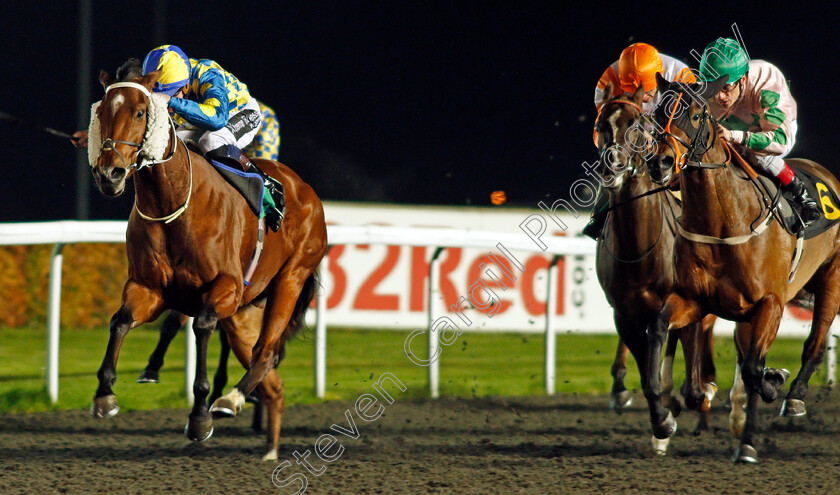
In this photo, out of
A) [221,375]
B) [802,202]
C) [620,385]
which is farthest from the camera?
[620,385]

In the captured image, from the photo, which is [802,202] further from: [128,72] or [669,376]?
[128,72]

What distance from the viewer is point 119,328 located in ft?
11.7

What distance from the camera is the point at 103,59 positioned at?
457 inches

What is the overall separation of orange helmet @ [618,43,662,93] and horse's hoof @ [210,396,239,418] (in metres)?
2.17

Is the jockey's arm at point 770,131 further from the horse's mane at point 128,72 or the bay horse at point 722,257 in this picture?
the horse's mane at point 128,72

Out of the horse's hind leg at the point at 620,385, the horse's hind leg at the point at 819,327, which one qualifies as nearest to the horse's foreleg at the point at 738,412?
the horse's hind leg at the point at 819,327

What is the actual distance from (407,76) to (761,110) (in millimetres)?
7852

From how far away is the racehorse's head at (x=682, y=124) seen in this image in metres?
3.88

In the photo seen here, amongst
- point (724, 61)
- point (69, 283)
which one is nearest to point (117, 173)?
point (724, 61)

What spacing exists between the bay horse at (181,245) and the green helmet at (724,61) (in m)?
2.03

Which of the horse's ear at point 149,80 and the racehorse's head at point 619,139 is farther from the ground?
the horse's ear at point 149,80

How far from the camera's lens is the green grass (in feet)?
20.5

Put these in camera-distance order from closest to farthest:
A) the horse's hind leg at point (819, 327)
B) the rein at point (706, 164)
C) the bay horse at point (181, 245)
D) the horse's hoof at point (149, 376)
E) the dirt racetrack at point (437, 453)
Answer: the bay horse at point (181, 245) → the dirt racetrack at point (437, 453) → the rein at point (706, 164) → the horse's hoof at point (149, 376) → the horse's hind leg at point (819, 327)

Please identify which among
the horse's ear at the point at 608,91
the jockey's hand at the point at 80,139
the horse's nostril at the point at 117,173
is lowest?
the horse's nostril at the point at 117,173
